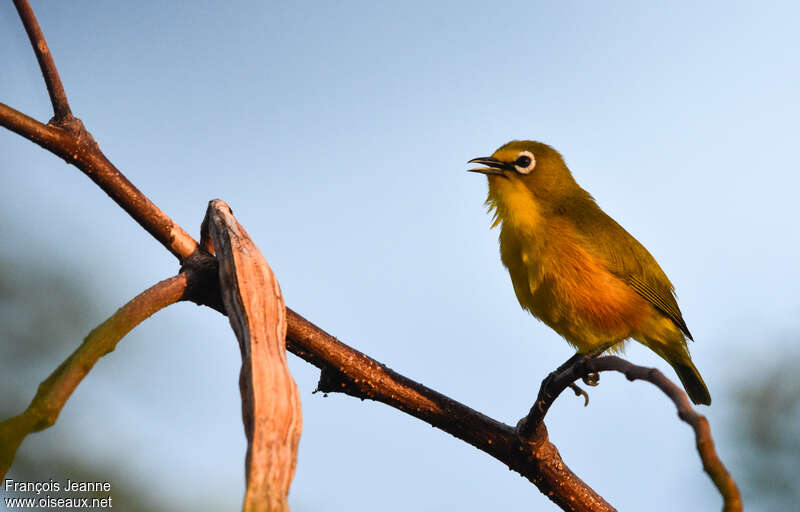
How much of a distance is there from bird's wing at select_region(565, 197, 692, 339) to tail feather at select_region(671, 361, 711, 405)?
24 centimetres

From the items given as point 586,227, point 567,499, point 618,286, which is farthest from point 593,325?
point 567,499

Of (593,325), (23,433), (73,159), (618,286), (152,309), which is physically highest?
(618,286)

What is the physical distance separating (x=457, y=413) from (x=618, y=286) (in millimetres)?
2197

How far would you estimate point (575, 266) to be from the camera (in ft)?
14.5

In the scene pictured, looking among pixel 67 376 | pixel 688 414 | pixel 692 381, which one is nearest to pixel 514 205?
pixel 692 381

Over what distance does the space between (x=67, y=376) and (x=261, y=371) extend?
0.39 meters

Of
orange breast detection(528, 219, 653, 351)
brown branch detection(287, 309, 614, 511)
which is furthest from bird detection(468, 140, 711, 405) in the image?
brown branch detection(287, 309, 614, 511)

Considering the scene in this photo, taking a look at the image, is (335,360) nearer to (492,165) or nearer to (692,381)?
(492,165)

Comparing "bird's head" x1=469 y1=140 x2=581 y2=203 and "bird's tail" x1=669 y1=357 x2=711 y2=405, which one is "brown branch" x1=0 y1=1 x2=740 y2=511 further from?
"bird's tail" x1=669 y1=357 x2=711 y2=405

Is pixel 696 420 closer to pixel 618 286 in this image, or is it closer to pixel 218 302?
pixel 218 302

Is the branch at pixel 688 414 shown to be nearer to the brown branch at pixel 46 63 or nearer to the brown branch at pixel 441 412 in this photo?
the brown branch at pixel 441 412

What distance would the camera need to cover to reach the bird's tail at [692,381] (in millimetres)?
5074

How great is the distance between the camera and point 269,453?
1.52 metres

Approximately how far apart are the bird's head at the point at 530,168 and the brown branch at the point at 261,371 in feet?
10.4
